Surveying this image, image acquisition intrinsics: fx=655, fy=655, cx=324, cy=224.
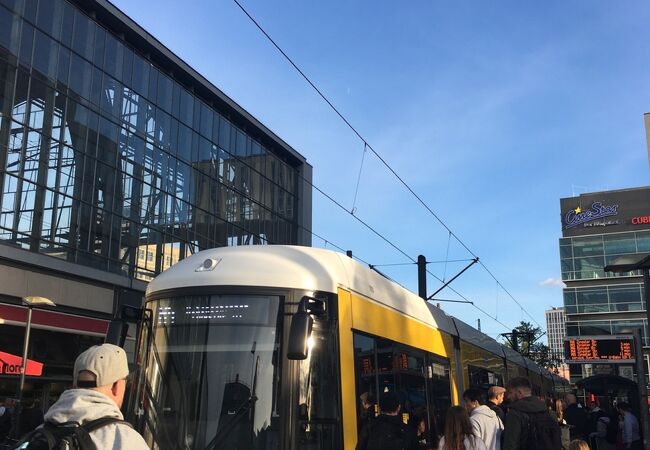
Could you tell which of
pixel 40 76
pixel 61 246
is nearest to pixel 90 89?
pixel 40 76

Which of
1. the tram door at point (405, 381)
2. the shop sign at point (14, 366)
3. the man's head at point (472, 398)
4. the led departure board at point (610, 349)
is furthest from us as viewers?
the shop sign at point (14, 366)

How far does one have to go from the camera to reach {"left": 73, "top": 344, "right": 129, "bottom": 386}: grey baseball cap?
2.39m

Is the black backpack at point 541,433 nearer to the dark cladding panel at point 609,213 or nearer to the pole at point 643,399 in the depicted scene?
the pole at point 643,399

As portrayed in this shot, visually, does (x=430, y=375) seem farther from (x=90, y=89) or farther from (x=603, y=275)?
(x=603, y=275)

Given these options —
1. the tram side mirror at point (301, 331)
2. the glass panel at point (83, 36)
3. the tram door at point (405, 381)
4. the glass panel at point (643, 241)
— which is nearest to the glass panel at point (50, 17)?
the glass panel at point (83, 36)

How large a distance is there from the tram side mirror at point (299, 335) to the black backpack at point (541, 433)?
2.09m

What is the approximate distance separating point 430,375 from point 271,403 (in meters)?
4.08

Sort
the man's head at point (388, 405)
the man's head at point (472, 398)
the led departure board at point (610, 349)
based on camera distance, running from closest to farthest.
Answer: the man's head at point (388, 405) → the man's head at point (472, 398) → the led departure board at point (610, 349)

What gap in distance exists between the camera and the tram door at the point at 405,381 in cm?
684

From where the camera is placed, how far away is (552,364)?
86125 mm

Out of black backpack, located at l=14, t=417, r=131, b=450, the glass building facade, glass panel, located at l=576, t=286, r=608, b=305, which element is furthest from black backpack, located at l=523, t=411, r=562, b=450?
glass panel, located at l=576, t=286, r=608, b=305

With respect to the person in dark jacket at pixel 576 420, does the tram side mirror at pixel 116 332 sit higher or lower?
higher

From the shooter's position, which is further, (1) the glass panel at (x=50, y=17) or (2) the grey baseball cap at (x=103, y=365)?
(1) the glass panel at (x=50, y=17)

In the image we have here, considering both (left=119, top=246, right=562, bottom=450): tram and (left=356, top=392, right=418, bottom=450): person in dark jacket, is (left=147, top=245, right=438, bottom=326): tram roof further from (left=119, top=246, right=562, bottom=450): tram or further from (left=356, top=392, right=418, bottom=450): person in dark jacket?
(left=356, top=392, right=418, bottom=450): person in dark jacket
